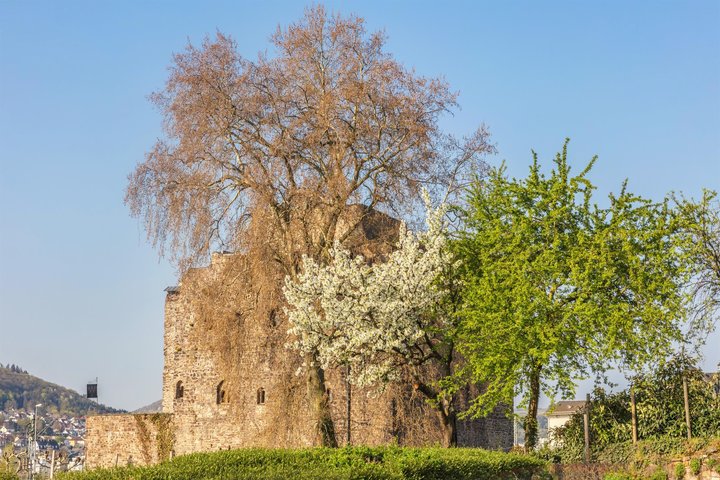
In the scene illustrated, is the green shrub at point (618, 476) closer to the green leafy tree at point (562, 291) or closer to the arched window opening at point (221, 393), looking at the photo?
the green leafy tree at point (562, 291)

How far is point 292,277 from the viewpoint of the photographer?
31906 millimetres

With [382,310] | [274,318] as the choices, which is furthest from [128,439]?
[382,310]

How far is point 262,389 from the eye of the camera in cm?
3750

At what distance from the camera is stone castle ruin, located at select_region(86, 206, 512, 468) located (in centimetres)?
3231

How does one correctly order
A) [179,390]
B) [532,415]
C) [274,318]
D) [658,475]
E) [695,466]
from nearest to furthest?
[695,466], [658,475], [532,415], [274,318], [179,390]

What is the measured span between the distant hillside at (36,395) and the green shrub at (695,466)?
130 meters

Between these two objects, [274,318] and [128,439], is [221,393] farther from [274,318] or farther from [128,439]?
[274,318]

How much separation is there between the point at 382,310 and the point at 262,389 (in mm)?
9664

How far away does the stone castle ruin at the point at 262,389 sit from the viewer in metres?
32.3

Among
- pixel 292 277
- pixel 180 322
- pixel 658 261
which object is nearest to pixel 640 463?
pixel 658 261

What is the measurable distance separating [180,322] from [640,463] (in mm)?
22716

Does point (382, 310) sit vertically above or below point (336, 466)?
above

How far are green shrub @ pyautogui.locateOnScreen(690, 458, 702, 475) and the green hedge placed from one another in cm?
395

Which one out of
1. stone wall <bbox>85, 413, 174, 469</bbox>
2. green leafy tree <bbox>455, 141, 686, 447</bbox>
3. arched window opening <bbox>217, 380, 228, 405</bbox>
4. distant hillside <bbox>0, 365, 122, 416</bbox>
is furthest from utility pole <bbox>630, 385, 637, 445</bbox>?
distant hillside <bbox>0, 365, 122, 416</bbox>
